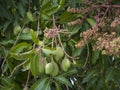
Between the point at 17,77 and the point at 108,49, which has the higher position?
the point at 108,49

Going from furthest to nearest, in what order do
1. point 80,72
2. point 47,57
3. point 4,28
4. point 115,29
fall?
1. point 80,72
2. point 4,28
3. point 115,29
4. point 47,57

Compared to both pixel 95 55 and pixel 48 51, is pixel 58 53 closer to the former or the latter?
pixel 48 51

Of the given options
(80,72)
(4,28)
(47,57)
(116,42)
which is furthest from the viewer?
(80,72)

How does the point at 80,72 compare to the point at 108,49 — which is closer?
the point at 108,49

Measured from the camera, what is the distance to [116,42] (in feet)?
2.96

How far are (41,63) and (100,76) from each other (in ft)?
1.71

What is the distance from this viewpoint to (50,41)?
1193 millimetres

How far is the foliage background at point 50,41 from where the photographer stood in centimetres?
119

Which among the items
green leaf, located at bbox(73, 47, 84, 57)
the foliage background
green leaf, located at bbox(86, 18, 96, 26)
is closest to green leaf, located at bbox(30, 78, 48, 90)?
the foliage background

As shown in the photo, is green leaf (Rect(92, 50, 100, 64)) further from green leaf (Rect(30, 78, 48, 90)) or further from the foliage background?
green leaf (Rect(30, 78, 48, 90))

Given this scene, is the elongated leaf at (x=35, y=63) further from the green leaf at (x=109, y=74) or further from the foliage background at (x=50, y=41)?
the green leaf at (x=109, y=74)

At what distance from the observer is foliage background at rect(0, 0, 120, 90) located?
1190mm

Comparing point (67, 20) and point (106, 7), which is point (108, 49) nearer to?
point (106, 7)

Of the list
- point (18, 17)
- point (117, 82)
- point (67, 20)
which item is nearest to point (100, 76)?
point (117, 82)
